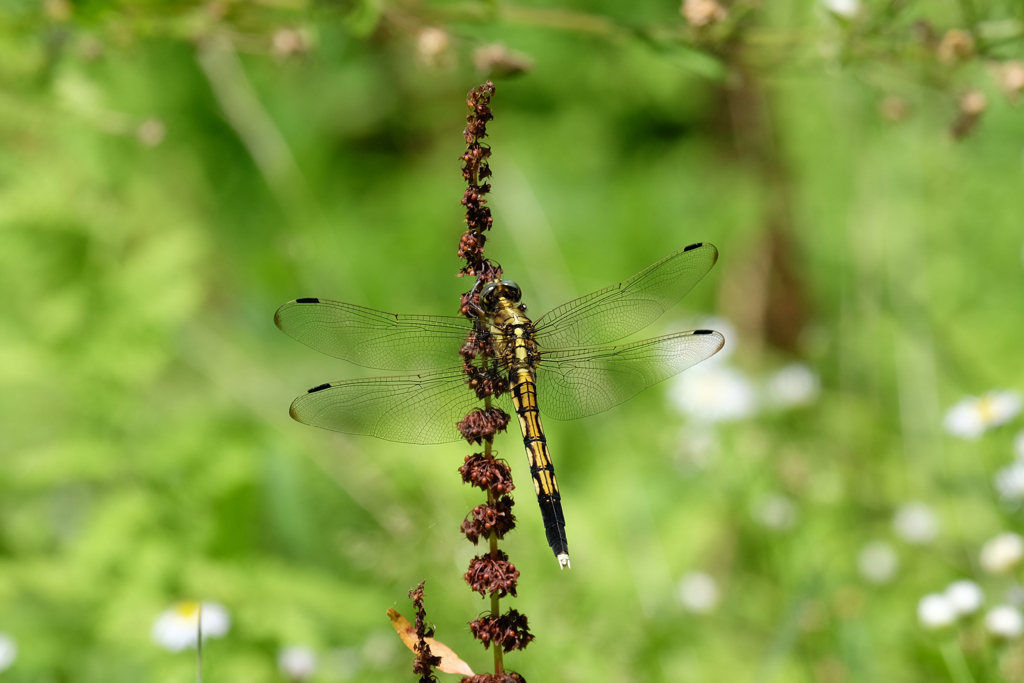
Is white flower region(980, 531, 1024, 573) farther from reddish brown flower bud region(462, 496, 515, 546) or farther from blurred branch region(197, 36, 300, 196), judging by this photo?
blurred branch region(197, 36, 300, 196)

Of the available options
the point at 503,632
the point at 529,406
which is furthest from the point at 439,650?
the point at 529,406

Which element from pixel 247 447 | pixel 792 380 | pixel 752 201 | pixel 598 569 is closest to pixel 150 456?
pixel 247 447

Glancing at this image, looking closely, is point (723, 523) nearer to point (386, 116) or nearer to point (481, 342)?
point (481, 342)

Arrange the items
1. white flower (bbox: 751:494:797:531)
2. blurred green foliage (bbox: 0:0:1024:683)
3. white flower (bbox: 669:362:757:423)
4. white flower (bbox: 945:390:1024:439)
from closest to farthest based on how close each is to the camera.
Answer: blurred green foliage (bbox: 0:0:1024:683) → white flower (bbox: 945:390:1024:439) → white flower (bbox: 751:494:797:531) → white flower (bbox: 669:362:757:423)

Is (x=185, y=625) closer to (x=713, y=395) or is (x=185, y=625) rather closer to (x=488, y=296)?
(x=488, y=296)

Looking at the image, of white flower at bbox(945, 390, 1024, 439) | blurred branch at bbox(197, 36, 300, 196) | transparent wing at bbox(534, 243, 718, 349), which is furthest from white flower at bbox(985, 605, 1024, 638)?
blurred branch at bbox(197, 36, 300, 196)

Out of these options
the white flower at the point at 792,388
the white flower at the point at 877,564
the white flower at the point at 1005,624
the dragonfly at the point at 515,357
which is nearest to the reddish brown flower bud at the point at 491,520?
the dragonfly at the point at 515,357
